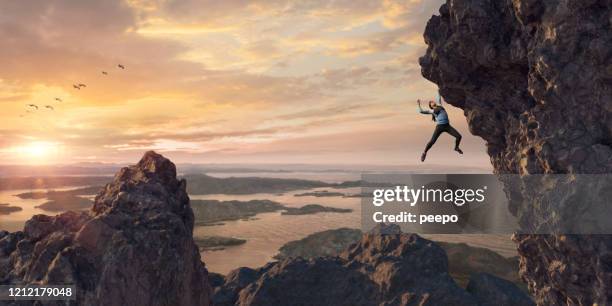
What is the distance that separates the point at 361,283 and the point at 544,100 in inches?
632

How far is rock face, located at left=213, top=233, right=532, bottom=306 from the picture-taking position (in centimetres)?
2252

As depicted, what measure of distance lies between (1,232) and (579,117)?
18.1 meters

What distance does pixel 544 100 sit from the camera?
1046 centimetres

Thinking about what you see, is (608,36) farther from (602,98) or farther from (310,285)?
(310,285)

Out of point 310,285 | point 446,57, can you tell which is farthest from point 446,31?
point 310,285

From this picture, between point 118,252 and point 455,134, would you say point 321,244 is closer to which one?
point 455,134

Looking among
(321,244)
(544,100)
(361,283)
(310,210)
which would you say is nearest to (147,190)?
(544,100)

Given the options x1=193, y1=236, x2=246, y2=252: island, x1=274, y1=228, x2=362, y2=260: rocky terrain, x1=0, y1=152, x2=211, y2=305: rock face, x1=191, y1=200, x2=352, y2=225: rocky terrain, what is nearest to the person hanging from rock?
x1=0, y1=152, x2=211, y2=305: rock face

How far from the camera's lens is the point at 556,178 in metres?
10.0

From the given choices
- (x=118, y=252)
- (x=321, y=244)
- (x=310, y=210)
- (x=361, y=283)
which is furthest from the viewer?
(x=310, y=210)

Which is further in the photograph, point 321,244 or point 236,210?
point 236,210

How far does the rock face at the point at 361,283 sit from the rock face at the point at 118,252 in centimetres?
836

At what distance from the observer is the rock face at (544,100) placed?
9742mm

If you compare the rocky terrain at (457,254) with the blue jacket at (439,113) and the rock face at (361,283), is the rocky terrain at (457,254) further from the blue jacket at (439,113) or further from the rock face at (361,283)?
the blue jacket at (439,113)
